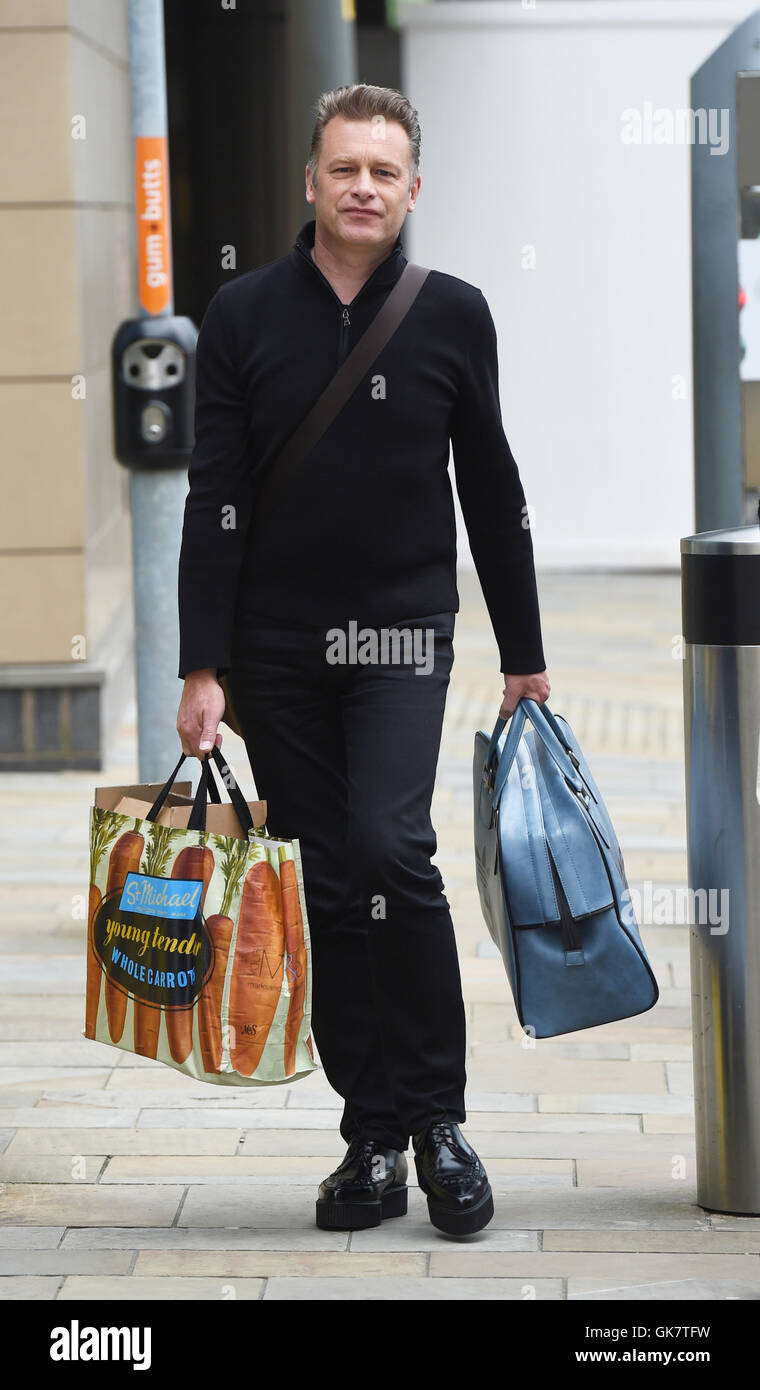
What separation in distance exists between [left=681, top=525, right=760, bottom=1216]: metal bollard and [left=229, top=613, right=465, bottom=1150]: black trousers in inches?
15.6

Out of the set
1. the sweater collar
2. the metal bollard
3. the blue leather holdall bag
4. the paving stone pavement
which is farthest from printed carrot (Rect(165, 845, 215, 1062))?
the sweater collar

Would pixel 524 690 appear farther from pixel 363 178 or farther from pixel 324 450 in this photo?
pixel 363 178

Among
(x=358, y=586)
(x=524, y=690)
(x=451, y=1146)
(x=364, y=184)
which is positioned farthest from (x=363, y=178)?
(x=451, y=1146)

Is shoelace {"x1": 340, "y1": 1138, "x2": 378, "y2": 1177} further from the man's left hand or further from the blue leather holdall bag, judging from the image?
the man's left hand

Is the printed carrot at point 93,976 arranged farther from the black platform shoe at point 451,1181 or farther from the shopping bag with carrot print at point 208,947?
the black platform shoe at point 451,1181

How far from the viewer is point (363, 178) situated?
320 centimetres

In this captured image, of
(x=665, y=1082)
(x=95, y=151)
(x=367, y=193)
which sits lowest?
(x=665, y=1082)

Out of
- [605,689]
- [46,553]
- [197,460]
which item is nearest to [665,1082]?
[197,460]

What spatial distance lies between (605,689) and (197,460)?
565cm

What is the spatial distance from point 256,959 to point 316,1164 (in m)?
0.69

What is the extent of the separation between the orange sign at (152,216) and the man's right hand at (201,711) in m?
2.16

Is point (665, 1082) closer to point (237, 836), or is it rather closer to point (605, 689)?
point (237, 836)

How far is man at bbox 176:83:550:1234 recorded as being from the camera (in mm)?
3240

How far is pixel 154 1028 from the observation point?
3.24 m
